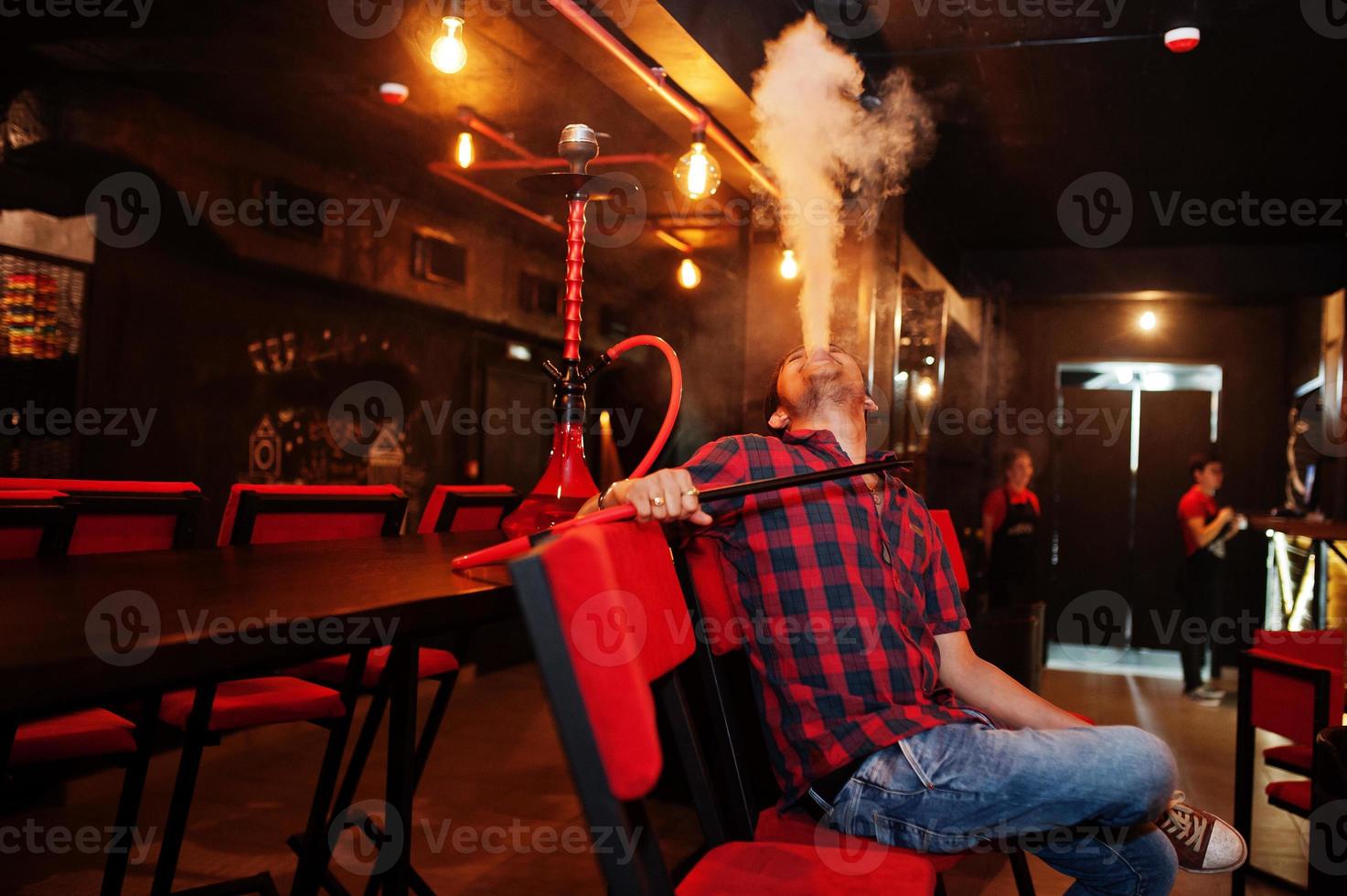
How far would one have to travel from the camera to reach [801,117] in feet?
15.3

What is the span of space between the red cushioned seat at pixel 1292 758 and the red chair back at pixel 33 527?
2945mm

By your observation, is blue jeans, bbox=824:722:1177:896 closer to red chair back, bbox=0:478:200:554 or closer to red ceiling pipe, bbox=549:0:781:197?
red chair back, bbox=0:478:200:554

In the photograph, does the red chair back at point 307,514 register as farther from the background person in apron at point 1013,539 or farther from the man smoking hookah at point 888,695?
the background person in apron at point 1013,539

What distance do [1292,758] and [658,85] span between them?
3.10 m

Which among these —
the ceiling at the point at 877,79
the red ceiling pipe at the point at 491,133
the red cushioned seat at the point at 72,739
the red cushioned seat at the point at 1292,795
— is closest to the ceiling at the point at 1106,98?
the ceiling at the point at 877,79

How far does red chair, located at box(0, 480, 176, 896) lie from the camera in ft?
4.79

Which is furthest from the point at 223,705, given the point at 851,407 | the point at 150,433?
the point at 150,433

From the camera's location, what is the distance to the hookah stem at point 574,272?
185cm

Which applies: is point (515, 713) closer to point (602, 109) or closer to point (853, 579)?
point (602, 109)

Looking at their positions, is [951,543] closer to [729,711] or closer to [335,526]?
[729,711]

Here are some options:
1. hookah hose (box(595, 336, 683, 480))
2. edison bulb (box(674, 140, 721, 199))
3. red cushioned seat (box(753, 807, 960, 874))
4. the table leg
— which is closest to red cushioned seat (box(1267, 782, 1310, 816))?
red cushioned seat (box(753, 807, 960, 874))

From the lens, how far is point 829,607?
5.23 ft

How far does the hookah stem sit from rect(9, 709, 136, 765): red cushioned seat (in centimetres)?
105

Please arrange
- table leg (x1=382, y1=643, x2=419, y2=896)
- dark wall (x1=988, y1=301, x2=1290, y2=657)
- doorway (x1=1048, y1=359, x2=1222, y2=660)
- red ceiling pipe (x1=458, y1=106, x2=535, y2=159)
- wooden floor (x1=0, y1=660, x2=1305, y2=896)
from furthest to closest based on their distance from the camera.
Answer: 1. doorway (x1=1048, y1=359, x2=1222, y2=660)
2. dark wall (x1=988, y1=301, x2=1290, y2=657)
3. red ceiling pipe (x1=458, y1=106, x2=535, y2=159)
4. wooden floor (x1=0, y1=660, x2=1305, y2=896)
5. table leg (x1=382, y1=643, x2=419, y2=896)
